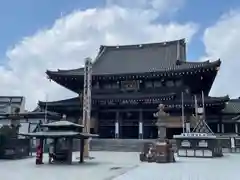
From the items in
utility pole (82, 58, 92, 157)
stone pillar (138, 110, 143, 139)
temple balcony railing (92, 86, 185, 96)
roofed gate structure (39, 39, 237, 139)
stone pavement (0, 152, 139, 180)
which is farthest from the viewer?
temple balcony railing (92, 86, 185, 96)

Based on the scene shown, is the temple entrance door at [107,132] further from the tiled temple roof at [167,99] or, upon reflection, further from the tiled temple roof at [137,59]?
the tiled temple roof at [137,59]

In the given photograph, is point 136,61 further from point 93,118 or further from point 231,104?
point 231,104

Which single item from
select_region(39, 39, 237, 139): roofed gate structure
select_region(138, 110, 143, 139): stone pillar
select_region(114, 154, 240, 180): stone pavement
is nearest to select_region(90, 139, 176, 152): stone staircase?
select_region(138, 110, 143, 139): stone pillar

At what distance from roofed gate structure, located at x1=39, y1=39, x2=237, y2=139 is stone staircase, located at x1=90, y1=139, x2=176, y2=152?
2.42 m

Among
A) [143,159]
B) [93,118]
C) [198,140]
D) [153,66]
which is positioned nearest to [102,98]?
[93,118]

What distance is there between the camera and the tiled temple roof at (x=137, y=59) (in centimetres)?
3344

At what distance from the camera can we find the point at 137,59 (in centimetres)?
3709

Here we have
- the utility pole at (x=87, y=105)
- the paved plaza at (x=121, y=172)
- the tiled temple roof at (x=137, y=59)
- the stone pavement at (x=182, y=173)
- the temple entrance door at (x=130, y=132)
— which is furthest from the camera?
the tiled temple roof at (x=137, y=59)

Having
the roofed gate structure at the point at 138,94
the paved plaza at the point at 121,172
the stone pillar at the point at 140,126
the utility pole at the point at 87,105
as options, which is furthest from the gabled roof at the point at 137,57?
the paved plaza at the point at 121,172

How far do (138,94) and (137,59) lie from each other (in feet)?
25.2

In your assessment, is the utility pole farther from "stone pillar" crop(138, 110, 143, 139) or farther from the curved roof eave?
the curved roof eave

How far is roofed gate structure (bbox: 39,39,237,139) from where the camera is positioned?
2919cm

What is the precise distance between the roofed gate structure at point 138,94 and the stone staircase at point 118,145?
2.42 m

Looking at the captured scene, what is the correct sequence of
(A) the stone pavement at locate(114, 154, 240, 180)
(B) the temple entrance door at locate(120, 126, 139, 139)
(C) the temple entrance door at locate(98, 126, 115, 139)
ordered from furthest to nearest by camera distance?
(C) the temple entrance door at locate(98, 126, 115, 139) → (B) the temple entrance door at locate(120, 126, 139, 139) → (A) the stone pavement at locate(114, 154, 240, 180)
